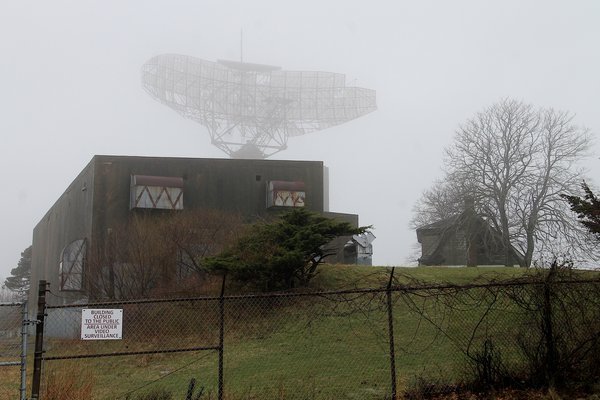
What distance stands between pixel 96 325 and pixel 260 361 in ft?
25.1

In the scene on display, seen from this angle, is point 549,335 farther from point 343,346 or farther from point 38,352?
point 343,346

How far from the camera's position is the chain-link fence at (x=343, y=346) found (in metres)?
9.42

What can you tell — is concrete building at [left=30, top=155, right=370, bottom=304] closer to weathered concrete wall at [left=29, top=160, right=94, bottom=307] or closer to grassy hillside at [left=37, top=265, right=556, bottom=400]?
weathered concrete wall at [left=29, top=160, right=94, bottom=307]

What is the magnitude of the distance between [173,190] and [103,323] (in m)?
23.8

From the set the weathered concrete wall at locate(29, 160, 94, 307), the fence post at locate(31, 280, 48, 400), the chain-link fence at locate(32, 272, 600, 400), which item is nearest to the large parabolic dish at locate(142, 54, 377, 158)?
the weathered concrete wall at locate(29, 160, 94, 307)

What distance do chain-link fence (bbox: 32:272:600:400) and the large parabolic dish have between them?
25596 mm

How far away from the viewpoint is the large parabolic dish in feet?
161

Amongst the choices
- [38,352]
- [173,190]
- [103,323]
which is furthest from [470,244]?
[38,352]

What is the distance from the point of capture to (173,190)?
106 ft

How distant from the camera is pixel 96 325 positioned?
28.8 feet

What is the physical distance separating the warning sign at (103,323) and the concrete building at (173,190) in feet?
73.6

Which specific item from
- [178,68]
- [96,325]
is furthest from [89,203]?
[96,325]

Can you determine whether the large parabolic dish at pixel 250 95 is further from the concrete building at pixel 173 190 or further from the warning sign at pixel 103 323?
the warning sign at pixel 103 323

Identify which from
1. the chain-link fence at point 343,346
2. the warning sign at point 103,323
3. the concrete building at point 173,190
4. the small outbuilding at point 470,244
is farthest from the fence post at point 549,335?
the small outbuilding at point 470,244
